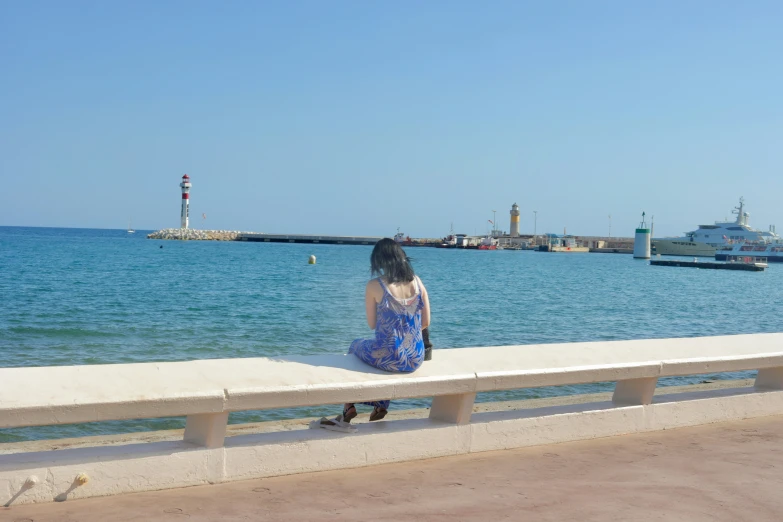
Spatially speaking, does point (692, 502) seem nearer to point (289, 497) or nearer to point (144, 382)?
point (289, 497)

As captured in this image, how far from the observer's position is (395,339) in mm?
5031

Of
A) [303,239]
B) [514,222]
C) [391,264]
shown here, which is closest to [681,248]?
[514,222]

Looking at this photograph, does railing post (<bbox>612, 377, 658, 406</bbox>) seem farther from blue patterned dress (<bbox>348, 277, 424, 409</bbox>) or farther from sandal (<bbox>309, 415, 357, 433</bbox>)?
sandal (<bbox>309, 415, 357, 433</bbox>)

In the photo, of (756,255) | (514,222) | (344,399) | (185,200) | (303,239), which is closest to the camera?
(344,399)

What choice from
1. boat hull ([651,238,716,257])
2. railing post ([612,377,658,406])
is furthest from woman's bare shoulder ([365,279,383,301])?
boat hull ([651,238,716,257])

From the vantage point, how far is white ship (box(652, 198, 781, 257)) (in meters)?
119

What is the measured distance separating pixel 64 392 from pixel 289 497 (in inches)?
49.6

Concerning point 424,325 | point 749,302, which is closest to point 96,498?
point 424,325

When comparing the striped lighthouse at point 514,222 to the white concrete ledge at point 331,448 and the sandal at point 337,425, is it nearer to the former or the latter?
the white concrete ledge at point 331,448

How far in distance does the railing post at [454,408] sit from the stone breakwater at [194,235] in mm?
154292

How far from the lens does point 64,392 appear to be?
156 inches

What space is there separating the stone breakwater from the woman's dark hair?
154 m

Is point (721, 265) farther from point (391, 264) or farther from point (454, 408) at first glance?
point (391, 264)

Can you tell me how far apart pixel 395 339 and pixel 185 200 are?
481 feet
